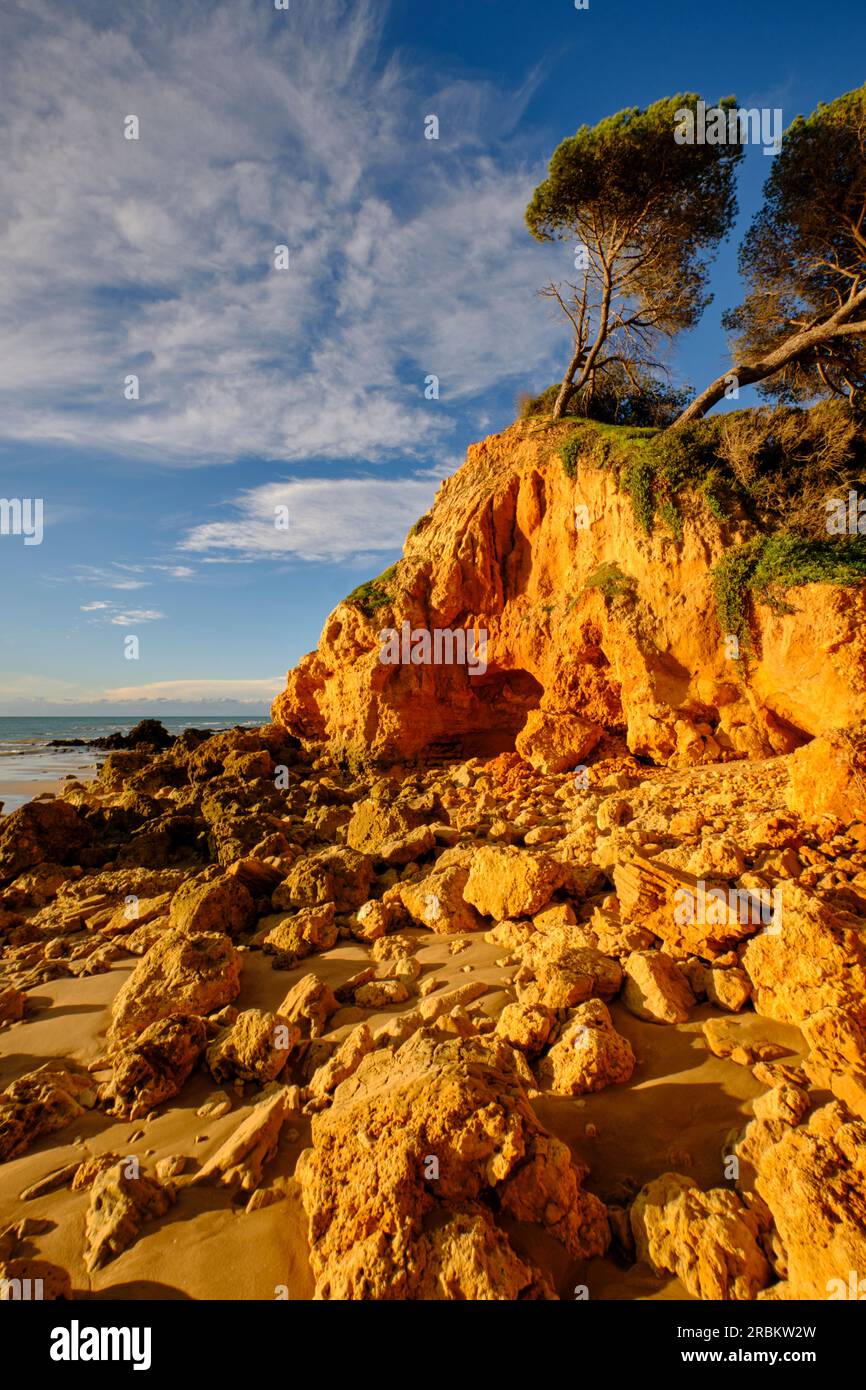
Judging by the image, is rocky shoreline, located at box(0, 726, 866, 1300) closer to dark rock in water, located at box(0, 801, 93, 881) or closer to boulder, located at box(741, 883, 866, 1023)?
boulder, located at box(741, 883, 866, 1023)

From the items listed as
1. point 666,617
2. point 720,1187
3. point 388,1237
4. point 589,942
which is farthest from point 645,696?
point 388,1237

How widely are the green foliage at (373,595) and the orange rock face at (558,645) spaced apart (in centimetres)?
16

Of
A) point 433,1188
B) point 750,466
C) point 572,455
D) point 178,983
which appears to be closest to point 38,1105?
point 178,983

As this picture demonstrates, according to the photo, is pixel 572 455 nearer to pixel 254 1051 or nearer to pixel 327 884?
pixel 327 884

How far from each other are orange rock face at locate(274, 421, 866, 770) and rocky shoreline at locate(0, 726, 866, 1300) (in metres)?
3.63

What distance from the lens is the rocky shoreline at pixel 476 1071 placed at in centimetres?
257

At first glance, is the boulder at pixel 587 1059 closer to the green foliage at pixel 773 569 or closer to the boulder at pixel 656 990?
the boulder at pixel 656 990

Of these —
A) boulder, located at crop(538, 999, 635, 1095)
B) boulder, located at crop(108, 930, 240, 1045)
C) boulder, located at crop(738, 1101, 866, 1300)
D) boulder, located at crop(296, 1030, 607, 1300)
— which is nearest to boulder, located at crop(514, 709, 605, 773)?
boulder, located at crop(108, 930, 240, 1045)

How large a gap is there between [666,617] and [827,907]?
884 centimetres

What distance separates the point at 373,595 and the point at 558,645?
5986 millimetres

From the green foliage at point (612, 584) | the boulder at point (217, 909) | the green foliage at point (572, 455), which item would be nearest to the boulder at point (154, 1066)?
the boulder at point (217, 909)

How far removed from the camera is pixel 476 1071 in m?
3.00

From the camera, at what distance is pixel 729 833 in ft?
20.0
